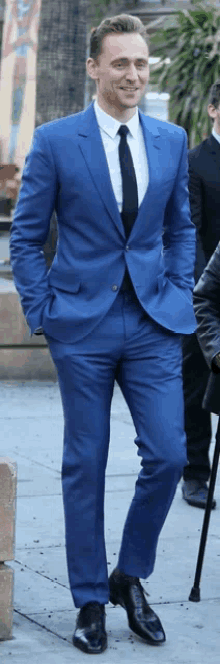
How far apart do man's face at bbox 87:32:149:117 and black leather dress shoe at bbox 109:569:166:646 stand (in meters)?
1.57

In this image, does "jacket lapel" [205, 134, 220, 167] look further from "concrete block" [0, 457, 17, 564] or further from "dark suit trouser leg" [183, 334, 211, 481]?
"concrete block" [0, 457, 17, 564]

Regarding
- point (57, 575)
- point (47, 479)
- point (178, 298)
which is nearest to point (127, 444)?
point (47, 479)

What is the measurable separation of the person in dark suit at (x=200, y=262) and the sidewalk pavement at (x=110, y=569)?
0.47 ft

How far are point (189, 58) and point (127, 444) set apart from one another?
7.76 metres

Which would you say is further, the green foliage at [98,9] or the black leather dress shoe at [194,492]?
the green foliage at [98,9]

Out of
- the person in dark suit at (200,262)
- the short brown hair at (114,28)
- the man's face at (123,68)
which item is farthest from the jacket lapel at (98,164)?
the person in dark suit at (200,262)

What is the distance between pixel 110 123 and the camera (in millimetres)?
4516

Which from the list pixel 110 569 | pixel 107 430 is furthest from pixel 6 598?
pixel 110 569

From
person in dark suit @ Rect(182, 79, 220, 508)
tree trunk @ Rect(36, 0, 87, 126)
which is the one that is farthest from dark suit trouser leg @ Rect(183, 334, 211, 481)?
tree trunk @ Rect(36, 0, 87, 126)

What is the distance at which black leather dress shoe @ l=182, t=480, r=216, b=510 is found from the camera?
21.4 feet

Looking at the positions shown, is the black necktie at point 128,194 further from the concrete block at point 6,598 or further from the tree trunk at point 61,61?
the tree trunk at point 61,61

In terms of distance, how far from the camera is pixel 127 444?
816cm

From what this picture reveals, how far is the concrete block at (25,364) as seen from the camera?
10.3 m

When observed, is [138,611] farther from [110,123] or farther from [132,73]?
[132,73]
